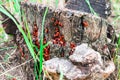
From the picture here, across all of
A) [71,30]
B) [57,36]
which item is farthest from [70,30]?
[57,36]

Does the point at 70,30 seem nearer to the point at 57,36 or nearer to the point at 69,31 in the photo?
the point at 69,31

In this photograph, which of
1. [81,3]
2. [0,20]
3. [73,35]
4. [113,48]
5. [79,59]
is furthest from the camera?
[0,20]

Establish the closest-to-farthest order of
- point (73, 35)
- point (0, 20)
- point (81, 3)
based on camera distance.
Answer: point (73, 35) < point (81, 3) < point (0, 20)

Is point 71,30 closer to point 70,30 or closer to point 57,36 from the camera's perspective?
point 70,30

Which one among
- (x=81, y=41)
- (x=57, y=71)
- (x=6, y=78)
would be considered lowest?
(x=6, y=78)

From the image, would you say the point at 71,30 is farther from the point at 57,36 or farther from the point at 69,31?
the point at 57,36

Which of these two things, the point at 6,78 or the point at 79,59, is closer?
the point at 79,59

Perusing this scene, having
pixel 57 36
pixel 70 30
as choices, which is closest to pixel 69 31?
pixel 70 30

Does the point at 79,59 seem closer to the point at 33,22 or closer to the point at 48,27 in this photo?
the point at 48,27

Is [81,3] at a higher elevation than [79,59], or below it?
higher

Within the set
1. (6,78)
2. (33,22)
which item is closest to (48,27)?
(33,22)
